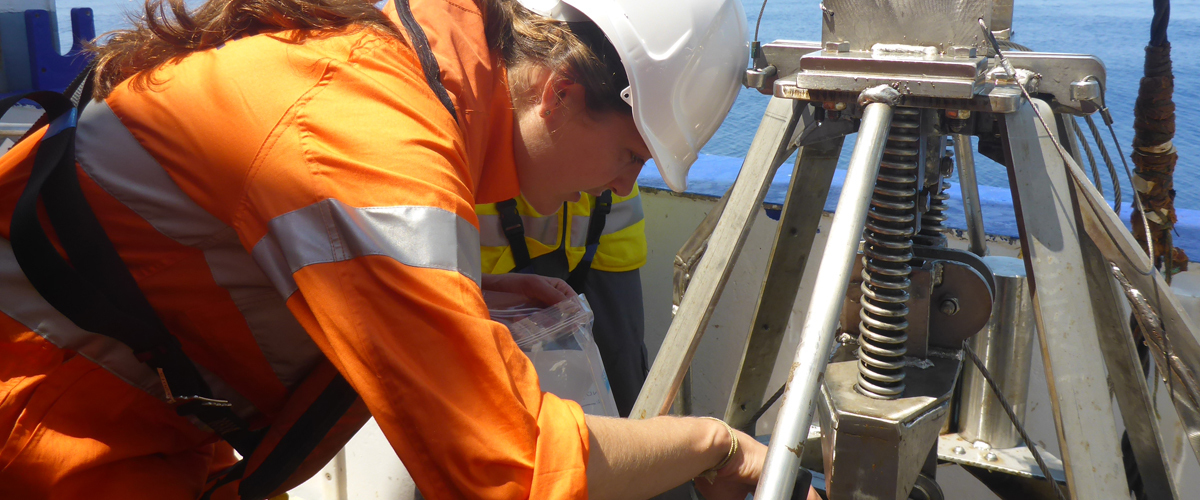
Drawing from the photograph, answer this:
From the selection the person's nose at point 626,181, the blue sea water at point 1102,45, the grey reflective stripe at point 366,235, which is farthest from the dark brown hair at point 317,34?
the blue sea water at point 1102,45

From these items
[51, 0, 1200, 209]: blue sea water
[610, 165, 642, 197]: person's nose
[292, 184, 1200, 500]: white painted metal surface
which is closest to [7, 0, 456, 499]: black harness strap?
[610, 165, 642, 197]: person's nose

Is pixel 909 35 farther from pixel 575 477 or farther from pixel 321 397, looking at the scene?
pixel 321 397

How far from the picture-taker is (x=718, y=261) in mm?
1062

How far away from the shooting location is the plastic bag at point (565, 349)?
3.87 ft

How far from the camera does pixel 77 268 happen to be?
772mm

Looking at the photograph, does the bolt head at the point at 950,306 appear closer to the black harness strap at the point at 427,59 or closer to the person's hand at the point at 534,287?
the person's hand at the point at 534,287

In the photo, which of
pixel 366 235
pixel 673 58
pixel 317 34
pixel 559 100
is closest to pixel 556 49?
pixel 559 100

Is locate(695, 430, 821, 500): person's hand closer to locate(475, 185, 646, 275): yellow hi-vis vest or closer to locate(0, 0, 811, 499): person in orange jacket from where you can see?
locate(0, 0, 811, 499): person in orange jacket

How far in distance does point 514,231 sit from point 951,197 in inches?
38.1

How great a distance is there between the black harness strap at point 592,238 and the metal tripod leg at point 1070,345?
1.00 meters

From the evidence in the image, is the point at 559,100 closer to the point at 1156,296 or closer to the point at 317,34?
the point at 317,34

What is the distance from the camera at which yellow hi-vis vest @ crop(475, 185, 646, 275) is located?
168 centimetres

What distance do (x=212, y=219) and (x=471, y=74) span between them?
0.30m

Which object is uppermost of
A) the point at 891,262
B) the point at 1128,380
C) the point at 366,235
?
the point at 366,235
